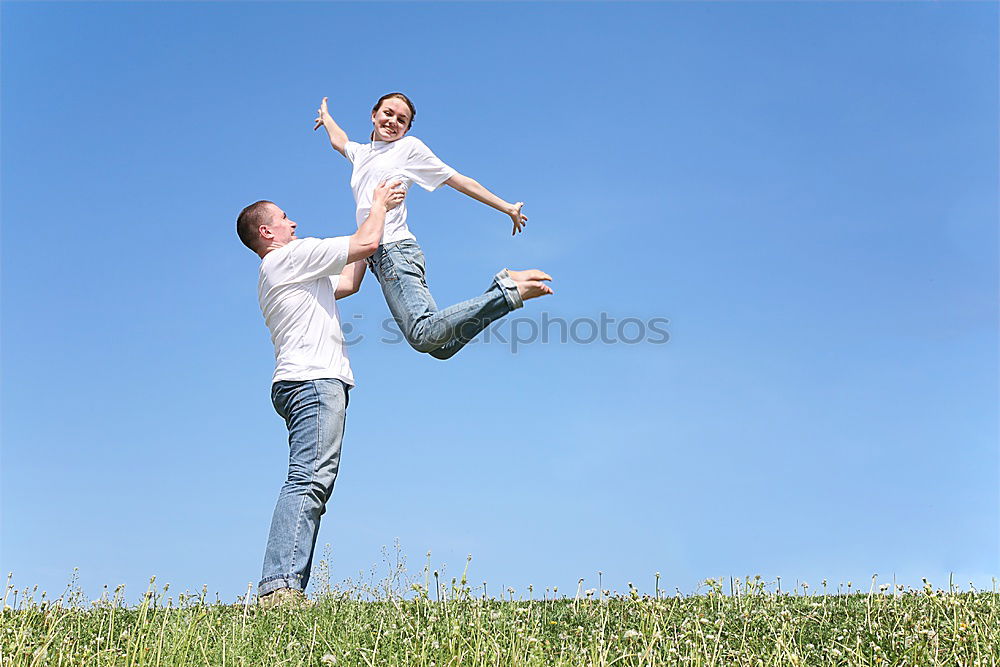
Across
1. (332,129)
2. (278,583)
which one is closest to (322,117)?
(332,129)

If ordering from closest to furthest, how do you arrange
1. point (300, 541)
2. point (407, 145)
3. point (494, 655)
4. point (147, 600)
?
point (494, 655), point (147, 600), point (300, 541), point (407, 145)

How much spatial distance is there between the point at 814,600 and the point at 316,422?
362cm

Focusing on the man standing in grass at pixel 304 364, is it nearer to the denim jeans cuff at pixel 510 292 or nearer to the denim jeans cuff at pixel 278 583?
the denim jeans cuff at pixel 278 583

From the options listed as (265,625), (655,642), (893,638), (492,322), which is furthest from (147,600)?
(893,638)

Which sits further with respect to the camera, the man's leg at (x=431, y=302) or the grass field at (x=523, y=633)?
the man's leg at (x=431, y=302)

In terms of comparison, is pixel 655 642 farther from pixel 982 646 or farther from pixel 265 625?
pixel 265 625

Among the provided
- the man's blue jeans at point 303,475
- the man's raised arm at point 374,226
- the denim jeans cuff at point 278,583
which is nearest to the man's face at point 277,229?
the man's raised arm at point 374,226

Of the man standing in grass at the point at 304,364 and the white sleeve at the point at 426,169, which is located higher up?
the white sleeve at the point at 426,169

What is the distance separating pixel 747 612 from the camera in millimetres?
5004

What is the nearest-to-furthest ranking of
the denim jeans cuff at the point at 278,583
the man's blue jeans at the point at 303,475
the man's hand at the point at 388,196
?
the denim jeans cuff at the point at 278,583 → the man's blue jeans at the point at 303,475 → the man's hand at the point at 388,196

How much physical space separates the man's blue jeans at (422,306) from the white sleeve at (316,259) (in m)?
0.42

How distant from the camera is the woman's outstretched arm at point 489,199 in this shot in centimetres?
769

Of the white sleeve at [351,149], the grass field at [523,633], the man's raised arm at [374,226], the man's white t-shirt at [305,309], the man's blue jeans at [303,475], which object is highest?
the white sleeve at [351,149]

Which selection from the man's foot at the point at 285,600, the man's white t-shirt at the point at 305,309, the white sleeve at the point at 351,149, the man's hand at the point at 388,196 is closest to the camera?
the man's foot at the point at 285,600
